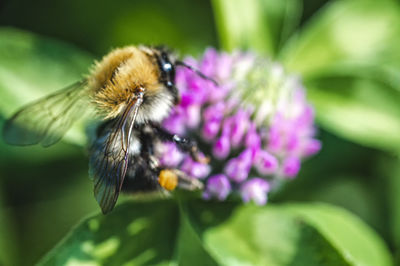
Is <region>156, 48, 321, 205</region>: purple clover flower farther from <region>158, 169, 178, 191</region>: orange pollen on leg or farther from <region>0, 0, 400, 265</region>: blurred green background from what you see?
<region>0, 0, 400, 265</region>: blurred green background

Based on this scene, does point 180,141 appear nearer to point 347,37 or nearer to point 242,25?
point 242,25

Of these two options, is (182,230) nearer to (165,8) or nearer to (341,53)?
(341,53)

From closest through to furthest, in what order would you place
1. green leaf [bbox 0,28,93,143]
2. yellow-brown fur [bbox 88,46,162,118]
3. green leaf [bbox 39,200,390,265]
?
1. yellow-brown fur [bbox 88,46,162,118]
2. green leaf [bbox 39,200,390,265]
3. green leaf [bbox 0,28,93,143]

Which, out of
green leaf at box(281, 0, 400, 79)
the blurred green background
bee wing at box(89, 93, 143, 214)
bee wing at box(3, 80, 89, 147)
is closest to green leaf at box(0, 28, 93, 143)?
the blurred green background

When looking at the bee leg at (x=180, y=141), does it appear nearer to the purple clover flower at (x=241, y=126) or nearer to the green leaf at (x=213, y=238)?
the purple clover flower at (x=241, y=126)

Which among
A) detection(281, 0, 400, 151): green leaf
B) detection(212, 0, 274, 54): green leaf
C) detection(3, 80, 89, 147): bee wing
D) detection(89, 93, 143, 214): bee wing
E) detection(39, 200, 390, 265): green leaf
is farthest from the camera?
detection(212, 0, 274, 54): green leaf

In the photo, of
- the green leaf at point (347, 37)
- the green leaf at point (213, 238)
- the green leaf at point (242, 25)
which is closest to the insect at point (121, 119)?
the green leaf at point (213, 238)
